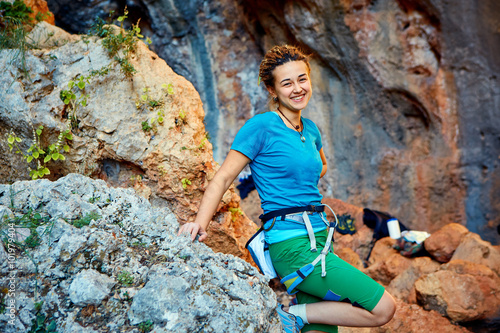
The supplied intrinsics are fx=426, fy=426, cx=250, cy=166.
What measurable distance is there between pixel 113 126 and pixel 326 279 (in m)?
1.71

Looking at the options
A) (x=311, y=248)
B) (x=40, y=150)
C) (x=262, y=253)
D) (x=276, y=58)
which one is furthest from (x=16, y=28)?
(x=311, y=248)

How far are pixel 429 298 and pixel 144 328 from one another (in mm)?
2733

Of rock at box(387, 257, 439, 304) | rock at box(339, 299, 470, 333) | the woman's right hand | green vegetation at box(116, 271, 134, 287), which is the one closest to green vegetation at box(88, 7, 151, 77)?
the woman's right hand

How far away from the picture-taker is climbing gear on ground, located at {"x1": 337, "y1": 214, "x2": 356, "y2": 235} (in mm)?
5609

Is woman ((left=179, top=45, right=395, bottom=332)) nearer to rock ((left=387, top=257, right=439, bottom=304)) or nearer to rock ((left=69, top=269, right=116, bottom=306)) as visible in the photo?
rock ((left=69, top=269, right=116, bottom=306))

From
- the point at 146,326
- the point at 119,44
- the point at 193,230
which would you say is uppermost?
the point at 119,44

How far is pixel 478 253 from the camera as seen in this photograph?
4320 millimetres

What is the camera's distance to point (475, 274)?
3.75m

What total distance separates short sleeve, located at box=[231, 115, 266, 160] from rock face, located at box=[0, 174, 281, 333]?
0.50m

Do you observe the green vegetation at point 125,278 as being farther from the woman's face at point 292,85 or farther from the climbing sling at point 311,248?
the woman's face at point 292,85

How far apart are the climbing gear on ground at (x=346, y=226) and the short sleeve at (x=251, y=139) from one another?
3.72 m

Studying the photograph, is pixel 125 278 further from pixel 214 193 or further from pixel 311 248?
pixel 311 248

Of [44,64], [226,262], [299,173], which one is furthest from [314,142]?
[44,64]

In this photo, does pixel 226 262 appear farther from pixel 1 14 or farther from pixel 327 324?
pixel 1 14
